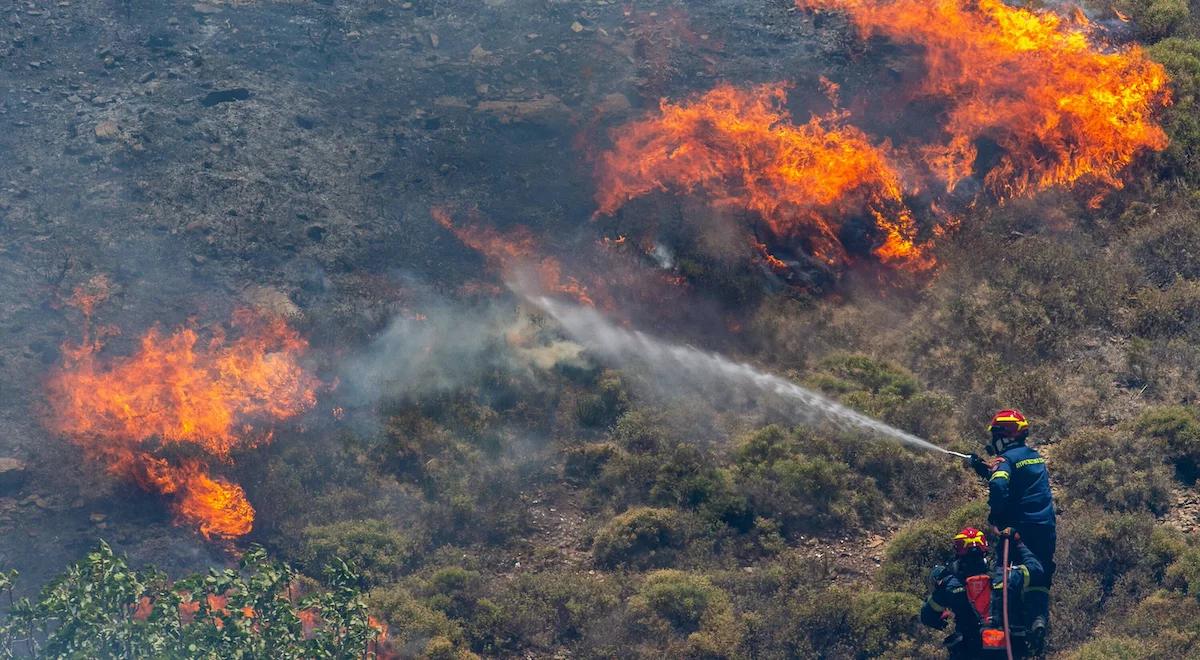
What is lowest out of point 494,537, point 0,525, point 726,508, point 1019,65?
point 0,525

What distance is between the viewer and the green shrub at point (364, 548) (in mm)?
18266

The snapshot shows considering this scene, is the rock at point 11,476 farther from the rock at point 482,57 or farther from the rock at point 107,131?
the rock at point 482,57

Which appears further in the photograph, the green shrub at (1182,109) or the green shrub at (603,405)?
the green shrub at (1182,109)

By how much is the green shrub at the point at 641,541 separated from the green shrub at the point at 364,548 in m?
3.34

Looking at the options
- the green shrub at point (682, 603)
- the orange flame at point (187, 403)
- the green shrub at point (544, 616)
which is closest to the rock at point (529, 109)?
the orange flame at point (187, 403)

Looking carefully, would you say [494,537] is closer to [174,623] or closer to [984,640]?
[174,623]

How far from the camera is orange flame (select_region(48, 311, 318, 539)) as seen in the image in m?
19.8

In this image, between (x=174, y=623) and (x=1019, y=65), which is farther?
(x=1019, y=65)

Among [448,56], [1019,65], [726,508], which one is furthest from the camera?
[448,56]

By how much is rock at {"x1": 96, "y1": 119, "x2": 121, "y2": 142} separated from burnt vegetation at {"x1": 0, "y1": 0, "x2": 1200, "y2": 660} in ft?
0.45

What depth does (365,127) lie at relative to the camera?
28.6 m

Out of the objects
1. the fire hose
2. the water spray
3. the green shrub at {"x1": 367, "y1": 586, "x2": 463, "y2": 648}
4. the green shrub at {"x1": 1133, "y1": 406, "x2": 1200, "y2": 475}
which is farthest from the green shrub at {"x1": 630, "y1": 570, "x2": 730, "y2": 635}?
the green shrub at {"x1": 1133, "y1": 406, "x2": 1200, "y2": 475}

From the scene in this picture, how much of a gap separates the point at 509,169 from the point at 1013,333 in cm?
1286

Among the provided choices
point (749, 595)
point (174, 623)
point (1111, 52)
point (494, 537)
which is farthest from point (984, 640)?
point (1111, 52)
